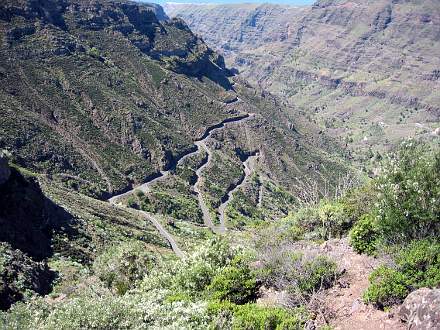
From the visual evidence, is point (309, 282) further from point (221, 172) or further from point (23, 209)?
point (221, 172)

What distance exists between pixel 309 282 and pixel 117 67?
6403 inches

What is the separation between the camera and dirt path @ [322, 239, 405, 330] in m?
19.9

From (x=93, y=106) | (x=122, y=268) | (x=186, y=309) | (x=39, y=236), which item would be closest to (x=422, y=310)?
(x=186, y=309)

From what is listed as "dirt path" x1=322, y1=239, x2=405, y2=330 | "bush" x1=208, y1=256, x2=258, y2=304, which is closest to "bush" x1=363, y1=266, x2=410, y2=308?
"dirt path" x1=322, y1=239, x2=405, y2=330

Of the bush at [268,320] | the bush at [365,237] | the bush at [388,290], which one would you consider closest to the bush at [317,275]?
the bush at [268,320]

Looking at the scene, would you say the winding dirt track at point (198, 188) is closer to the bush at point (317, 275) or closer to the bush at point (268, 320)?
the bush at point (317, 275)

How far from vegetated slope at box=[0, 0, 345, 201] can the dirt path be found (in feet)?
325

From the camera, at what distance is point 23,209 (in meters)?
61.2

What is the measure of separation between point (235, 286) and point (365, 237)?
27.2 feet

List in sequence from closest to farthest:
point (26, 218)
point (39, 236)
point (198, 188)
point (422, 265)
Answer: point (422, 265) < point (26, 218) < point (39, 236) < point (198, 188)

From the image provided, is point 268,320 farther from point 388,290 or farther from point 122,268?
point 122,268

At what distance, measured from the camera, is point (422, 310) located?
1748 centimetres

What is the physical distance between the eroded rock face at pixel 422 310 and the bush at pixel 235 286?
7875mm

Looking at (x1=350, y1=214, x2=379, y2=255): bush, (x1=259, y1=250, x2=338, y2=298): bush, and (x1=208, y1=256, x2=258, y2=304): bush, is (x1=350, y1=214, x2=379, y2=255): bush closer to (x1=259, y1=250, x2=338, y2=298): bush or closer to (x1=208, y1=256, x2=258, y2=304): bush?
(x1=259, y1=250, x2=338, y2=298): bush
